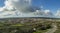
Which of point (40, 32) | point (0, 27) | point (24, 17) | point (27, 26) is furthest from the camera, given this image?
point (24, 17)

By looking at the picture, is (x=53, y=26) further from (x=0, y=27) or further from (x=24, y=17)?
(x=0, y=27)

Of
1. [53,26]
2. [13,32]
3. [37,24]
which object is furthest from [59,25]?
[13,32]

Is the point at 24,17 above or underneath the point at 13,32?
above

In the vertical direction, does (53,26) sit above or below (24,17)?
below

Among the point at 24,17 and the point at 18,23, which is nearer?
the point at 18,23

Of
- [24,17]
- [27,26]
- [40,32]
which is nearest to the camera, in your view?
[40,32]

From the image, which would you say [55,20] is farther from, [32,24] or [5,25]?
[5,25]

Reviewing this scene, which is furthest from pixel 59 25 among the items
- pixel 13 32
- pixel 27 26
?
pixel 13 32

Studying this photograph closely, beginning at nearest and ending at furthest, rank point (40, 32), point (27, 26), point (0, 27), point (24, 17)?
point (40, 32)
point (27, 26)
point (0, 27)
point (24, 17)

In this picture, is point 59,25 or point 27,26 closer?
point 27,26

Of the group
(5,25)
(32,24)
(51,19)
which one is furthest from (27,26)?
(51,19)
